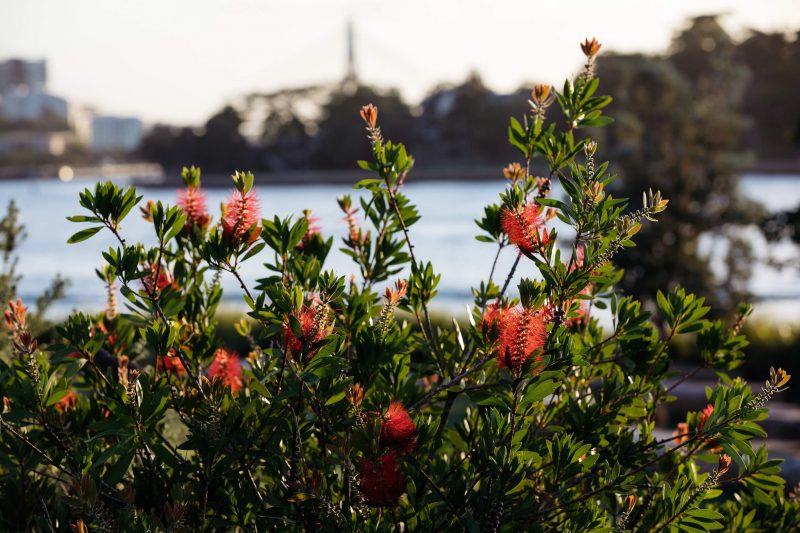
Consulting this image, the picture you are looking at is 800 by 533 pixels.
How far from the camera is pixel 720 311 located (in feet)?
39.9

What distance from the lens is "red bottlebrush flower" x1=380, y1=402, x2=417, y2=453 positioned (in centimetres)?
160

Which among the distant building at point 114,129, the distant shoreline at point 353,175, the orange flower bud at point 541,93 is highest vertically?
the distant building at point 114,129

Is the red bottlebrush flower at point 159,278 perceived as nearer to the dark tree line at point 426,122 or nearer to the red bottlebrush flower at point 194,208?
the red bottlebrush flower at point 194,208

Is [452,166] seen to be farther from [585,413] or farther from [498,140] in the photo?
[585,413]

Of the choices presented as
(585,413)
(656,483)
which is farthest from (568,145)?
(656,483)

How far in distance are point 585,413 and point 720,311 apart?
36.2ft

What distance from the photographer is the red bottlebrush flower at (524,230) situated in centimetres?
166

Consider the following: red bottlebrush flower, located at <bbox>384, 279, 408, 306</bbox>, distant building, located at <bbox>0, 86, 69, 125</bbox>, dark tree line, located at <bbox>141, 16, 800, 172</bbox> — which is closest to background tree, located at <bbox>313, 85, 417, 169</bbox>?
dark tree line, located at <bbox>141, 16, 800, 172</bbox>

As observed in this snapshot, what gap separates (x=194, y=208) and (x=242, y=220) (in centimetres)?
39

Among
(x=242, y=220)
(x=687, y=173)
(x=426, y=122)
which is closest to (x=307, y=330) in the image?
(x=242, y=220)

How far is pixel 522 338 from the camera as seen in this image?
1.50 meters

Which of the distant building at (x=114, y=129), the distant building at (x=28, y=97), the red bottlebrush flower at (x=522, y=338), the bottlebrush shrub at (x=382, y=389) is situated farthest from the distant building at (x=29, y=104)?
the red bottlebrush flower at (x=522, y=338)

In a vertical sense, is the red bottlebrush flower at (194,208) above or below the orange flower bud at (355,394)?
above

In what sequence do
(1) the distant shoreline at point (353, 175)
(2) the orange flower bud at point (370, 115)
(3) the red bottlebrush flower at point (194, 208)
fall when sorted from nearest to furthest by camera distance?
(2) the orange flower bud at point (370, 115)
(3) the red bottlebrush flower at point (194, 208)
(1) the distant shoreline at point (353, 175)
